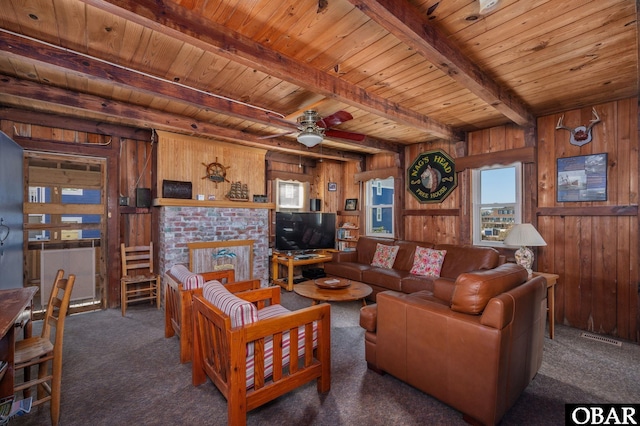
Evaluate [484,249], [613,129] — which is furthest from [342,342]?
[613,129]

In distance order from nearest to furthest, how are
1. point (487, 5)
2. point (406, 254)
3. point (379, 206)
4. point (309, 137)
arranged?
point (487, 5) < point (309, 137) < point (406, 254) < point (379, 206)

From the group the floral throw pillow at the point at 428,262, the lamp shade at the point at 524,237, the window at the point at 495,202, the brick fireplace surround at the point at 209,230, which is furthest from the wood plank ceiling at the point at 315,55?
the floral throw pillow at the point at 428,262

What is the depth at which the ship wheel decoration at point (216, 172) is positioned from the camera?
4.75 m

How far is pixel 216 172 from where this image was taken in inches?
189

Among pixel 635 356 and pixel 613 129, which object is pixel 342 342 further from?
pixel 613 129

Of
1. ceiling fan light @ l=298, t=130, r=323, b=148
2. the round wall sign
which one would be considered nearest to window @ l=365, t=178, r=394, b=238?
the round wall sign

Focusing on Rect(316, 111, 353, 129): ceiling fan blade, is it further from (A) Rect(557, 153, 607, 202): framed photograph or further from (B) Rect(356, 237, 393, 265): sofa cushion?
(A) Rect(557, 153, 607, 202): framed photograph

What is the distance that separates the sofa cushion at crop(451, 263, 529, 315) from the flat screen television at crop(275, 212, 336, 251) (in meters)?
3.92

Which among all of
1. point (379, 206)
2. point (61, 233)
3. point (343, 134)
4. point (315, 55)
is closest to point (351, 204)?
point (379, 206)

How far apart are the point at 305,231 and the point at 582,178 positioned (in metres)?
4.15

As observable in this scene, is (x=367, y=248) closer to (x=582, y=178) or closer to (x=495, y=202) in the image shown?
(x=495, y=202)

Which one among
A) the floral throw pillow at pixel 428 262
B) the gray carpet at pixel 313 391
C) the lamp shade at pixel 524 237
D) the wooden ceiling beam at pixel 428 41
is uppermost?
the wooden ceiling beam at pixel 428 41

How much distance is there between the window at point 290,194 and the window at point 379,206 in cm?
137

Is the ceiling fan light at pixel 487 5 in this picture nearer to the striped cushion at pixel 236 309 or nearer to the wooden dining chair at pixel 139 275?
the striped cushion at pixel 236 309
